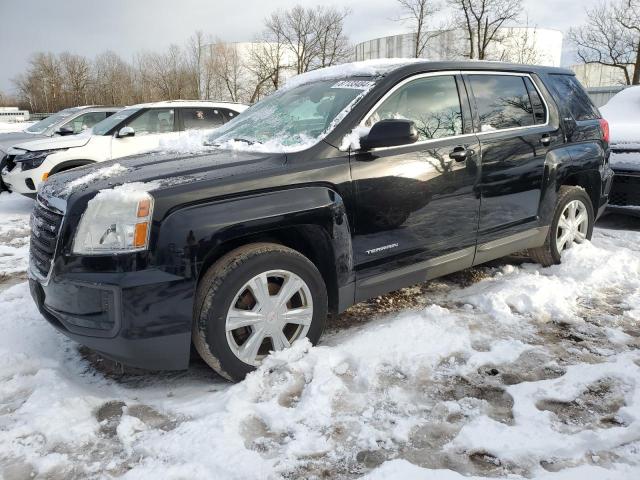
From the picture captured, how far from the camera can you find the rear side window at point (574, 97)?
4645 mm

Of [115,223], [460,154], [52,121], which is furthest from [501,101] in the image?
[52,121]

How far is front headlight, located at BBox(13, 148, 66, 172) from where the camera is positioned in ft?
26.2

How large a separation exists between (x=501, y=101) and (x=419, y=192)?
1.31 m

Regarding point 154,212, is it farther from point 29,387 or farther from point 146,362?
point 29,387

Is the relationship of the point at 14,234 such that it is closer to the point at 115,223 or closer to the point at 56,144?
the point at 56,144

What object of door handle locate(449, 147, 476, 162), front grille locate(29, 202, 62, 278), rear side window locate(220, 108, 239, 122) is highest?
rear side window locate(220, 108, 239, 122)

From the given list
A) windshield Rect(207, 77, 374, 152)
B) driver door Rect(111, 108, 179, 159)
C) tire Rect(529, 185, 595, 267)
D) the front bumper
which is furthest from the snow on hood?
driver door Rect(111, 108, 179, 159)

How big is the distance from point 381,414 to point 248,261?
3.35 ft

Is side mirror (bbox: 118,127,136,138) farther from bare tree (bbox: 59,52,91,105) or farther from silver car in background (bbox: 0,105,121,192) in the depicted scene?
bare tree (bbox: 59,52,91,105)

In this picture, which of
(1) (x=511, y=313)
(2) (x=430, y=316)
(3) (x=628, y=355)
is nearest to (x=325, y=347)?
(2) (x=430, y=316)


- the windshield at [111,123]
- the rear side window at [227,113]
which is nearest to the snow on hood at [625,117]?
the rear side window at [227,113]

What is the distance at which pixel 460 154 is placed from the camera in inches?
142

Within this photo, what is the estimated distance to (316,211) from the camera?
294 centimetres

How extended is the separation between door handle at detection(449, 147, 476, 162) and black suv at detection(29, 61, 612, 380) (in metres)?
0.01
